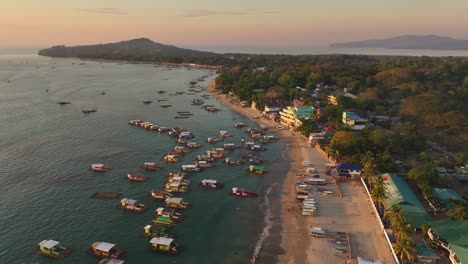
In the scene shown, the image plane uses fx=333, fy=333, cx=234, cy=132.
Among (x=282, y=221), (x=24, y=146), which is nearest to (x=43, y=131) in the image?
(x=24, y=146)

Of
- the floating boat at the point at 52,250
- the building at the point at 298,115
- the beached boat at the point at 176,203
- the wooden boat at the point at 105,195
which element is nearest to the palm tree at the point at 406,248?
the beached boat at the point at 176,203

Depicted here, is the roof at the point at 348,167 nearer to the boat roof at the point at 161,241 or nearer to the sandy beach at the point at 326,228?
the sandy beach at the point at 326,228

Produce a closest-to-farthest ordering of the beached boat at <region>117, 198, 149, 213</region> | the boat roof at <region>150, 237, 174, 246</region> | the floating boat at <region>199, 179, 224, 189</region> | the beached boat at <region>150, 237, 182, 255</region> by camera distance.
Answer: the beached boat at <region>150, 237, 182, 255</region> < the boat roof at <region>150, 237, 174, 246</region> < the beached boat at <region>117, 198, 149, 213</region> < the floating boat at <region>199, 179, 224, 189</region>

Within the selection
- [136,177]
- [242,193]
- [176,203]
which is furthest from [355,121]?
[136,177]

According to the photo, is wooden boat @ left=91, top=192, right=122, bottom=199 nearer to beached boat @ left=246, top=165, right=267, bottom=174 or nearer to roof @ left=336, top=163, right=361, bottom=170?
beached boat @ left=246, top=165, right=267, bottom=174

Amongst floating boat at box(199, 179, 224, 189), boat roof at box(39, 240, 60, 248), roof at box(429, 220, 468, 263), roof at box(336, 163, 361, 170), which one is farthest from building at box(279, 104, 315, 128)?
boat roof at box(39, 240, 60, 248)

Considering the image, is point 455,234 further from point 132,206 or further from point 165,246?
point 132,206

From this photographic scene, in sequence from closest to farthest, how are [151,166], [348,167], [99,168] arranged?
[348,167]
[99,168]
[151,166]
